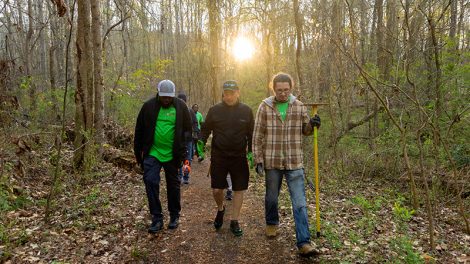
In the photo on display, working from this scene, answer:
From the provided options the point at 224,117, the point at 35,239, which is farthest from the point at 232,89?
the point at 35,239

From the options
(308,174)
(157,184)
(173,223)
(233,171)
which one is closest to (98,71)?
(157,184)

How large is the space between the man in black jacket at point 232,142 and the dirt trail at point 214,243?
31 cm

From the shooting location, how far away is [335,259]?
4168 millimetres

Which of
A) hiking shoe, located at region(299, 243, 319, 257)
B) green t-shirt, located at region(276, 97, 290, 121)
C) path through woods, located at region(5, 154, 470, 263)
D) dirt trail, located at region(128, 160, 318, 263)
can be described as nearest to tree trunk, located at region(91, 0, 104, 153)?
path through woods, located at region(5, 154, 470, 263)

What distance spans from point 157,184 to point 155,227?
26.4 inches

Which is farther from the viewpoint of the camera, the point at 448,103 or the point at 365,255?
the point at 448,103

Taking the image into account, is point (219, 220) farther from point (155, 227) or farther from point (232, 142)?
point (232, 142)

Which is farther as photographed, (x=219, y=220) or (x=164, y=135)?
(x=219, y=220)

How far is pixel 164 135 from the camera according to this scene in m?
5.04

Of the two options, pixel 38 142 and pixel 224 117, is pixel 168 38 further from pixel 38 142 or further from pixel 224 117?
pixel 224 117

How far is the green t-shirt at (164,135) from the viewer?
16.5ft

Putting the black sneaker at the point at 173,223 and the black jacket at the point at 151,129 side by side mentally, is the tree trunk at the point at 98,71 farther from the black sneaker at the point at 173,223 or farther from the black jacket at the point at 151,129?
the black sneaker at the point at 173,223

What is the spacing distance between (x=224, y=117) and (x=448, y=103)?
6471 mm

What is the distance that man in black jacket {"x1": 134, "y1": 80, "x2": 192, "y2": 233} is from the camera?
197 inches
